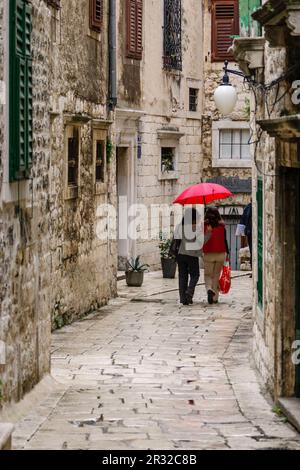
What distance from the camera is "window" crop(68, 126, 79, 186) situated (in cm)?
1744

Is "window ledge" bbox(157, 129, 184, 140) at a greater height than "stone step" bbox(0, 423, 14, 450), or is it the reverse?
"window ledge" bbox(157, 129, 184, 140)

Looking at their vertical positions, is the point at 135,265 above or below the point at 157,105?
below

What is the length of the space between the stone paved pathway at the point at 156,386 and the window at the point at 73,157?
7.18ft

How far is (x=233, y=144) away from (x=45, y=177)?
16622 mm

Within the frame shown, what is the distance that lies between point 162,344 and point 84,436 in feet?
20.7

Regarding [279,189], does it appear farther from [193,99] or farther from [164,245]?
[193,99]

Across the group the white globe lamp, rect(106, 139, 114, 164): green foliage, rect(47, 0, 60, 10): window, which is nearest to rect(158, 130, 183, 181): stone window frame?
Result: rect(106, 139, 114, 164): green foliage

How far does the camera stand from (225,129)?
92.1ft

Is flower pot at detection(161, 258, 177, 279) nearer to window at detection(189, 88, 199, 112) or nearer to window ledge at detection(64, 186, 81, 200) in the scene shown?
window at detection(189, 88, 199, 112)

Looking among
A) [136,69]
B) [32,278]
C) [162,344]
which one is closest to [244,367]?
[162,344]

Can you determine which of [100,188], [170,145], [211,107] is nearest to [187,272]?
[100,188]

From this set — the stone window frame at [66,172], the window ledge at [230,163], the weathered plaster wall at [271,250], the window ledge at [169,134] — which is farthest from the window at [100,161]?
the window ledge at [230,163]

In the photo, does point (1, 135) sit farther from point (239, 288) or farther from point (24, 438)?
point (239, 288)

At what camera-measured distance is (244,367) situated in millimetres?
13398
